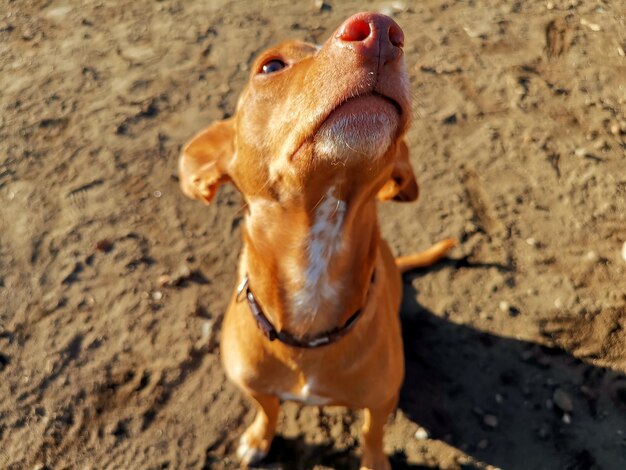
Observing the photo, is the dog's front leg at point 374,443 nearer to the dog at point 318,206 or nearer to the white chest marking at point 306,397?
the dog at point 318,206

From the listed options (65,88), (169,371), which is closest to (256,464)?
(169,371)

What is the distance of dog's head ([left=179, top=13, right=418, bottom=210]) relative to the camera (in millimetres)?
1967

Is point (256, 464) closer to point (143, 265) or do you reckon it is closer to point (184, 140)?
point (143, 265)

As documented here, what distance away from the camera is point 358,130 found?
2.03 meters

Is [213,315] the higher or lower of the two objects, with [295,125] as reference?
lower

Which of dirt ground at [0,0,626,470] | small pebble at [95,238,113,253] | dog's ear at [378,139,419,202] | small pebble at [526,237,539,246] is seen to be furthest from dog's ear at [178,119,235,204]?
small pebble at [526,237,539,246]

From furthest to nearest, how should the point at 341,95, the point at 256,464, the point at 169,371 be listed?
the point at 169,371 → the point at 256,464 → the point at 341,95

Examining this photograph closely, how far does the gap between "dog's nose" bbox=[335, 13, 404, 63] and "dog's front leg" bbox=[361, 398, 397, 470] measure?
2083 mm

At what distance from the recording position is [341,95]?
6.51ft

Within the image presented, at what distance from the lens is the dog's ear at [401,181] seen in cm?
278

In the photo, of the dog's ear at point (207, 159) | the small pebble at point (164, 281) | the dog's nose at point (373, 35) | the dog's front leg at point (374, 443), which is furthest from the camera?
the small pebble at point (164, 281)

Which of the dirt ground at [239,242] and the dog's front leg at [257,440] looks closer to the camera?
the dog's front leg at [257,440]

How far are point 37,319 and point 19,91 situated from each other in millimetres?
2709

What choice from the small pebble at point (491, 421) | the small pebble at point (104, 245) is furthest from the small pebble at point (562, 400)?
the small pebble at point (104, 245)
